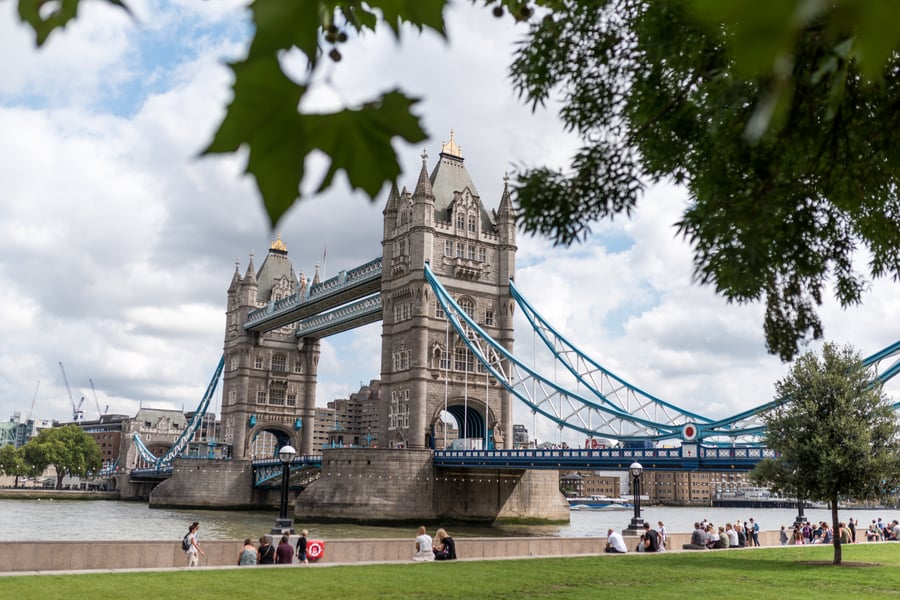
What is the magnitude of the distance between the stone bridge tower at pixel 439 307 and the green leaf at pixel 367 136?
50400 millimetres

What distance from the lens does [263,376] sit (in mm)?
75062

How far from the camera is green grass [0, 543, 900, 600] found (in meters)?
13.5

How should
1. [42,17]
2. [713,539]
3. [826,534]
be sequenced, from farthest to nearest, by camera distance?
[826,534], [713,539], [42,17]

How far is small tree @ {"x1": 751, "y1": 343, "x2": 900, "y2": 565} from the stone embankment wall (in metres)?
5.71

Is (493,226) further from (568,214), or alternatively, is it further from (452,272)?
(568,214)

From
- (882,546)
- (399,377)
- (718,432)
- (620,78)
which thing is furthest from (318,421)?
(620,78)

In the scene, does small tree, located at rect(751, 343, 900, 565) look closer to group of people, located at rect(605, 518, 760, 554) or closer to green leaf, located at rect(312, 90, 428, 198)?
group of people, located at rect(605, 518, 760, 554)

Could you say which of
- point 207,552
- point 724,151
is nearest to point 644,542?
point 207,552

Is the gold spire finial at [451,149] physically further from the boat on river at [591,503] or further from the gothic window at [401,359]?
the boat on river at [591,503]

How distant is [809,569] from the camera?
63.4 feet

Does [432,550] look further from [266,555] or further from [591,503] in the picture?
[591,503]

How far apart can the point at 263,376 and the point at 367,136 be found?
7582 cm

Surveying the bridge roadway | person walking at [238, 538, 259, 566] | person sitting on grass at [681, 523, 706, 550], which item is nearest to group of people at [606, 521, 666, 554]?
person sitting on grass at [681, 523, 706, 550]

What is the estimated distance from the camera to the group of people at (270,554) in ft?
59.7
